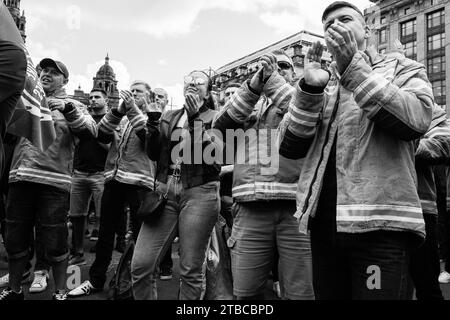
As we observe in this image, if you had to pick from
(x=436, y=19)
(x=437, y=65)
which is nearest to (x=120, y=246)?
(x=437, y=65)

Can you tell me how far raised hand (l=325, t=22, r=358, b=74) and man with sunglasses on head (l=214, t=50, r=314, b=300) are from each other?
94cm

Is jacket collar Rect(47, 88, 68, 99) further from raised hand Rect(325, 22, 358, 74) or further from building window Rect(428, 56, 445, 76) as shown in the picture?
building window Rect(428, 56, 445, 76)

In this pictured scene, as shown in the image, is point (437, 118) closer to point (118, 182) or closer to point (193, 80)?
point (193, 80)

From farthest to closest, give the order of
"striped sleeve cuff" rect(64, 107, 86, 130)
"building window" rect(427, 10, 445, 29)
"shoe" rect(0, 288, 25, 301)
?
"building window" rect(427, 10, 445, 29), "striped sleeve cuff" rect(64, 107, 86, 130), "shoe" rect(0, 288, 25, 301)

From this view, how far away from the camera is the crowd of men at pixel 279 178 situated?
5.95 ft

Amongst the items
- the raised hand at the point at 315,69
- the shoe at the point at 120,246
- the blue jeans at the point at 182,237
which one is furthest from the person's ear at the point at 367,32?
the shoe at the point at 120,246

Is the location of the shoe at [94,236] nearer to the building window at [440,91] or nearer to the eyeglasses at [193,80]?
the eyeglasses at [193,80]

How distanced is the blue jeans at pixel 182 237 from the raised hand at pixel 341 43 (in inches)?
66.5

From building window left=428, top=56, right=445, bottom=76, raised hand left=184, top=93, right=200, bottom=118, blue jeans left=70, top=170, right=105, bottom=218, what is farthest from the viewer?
building window left=428, top=56, right=445, bottom=76

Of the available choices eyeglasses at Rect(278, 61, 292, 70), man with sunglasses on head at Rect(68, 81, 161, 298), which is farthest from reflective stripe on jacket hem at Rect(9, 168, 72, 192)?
eyeglasses at Rect(278, 61, 292, 70)

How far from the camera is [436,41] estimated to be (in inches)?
1907

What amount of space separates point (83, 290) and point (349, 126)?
336 centimetres

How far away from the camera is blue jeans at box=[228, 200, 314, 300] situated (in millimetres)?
2664

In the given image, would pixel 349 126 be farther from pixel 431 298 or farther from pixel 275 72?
pixel 431 298
